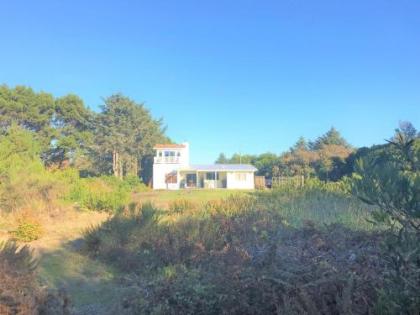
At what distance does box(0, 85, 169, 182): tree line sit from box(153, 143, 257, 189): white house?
538cm

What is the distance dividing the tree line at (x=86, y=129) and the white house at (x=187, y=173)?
5.38 metres

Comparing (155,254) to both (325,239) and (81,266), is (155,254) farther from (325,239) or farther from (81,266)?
(325,239)

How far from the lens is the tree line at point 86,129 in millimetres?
36312

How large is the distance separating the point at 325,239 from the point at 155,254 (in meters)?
2.81

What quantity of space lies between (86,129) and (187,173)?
1218cm

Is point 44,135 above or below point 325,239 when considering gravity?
above

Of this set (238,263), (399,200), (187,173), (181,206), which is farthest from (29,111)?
(399,200)

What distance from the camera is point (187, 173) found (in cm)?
4159

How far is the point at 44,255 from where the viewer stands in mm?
7902

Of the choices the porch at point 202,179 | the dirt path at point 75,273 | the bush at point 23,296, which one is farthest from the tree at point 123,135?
the bush at point 23,296

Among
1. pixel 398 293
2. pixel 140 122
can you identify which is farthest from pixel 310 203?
pixel 140 122

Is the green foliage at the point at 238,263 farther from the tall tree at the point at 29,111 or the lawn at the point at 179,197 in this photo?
the tall tree at the point at 29,111

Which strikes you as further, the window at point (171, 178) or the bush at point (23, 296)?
the window at point (171, 178)

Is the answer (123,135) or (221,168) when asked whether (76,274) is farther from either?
(123,135)
